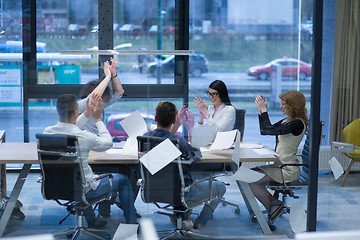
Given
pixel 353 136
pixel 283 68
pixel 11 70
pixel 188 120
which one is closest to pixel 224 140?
pixel 188 120

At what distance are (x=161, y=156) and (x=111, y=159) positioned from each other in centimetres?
31

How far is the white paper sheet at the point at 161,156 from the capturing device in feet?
11.2

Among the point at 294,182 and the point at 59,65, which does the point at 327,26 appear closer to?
the point at 294,182

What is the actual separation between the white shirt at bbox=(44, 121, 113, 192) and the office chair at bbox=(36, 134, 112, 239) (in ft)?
0.08

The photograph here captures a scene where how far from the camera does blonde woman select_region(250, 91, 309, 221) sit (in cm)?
358

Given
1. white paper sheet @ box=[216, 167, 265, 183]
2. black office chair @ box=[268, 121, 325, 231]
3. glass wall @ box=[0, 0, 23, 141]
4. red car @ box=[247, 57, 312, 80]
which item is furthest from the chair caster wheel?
glass wall @ box=[0, 0, 23, 141]

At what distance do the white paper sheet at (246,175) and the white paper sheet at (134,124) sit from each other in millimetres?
617

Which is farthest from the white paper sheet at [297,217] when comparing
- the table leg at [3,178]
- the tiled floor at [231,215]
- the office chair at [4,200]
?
the table leg at [3,178]

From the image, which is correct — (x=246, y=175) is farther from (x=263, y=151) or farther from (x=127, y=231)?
(x=127, y=231)

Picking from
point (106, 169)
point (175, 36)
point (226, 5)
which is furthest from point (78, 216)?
point (226, 5)

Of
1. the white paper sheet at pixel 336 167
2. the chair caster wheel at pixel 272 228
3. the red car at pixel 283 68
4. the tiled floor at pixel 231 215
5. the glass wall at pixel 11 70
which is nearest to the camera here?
the glass wall at pixel 11 70

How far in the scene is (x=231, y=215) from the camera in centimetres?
367

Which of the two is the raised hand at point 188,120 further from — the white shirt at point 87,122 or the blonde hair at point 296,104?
the blonde hair at point 296,104

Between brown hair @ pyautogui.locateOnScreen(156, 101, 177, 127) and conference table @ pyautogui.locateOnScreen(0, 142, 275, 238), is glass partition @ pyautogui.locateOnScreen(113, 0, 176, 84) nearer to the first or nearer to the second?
brown hair @ pyautogui.locateOnScreen(156, 101, 177, 127)
